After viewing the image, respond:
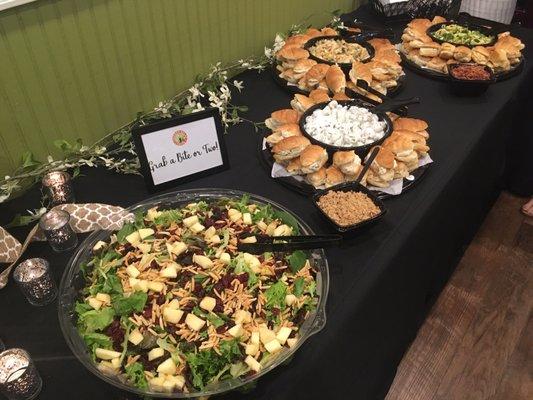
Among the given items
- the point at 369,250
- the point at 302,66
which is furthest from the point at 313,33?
the point at 369,250

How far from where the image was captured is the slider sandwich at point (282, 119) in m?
1.47

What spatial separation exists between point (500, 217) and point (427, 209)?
148 cm

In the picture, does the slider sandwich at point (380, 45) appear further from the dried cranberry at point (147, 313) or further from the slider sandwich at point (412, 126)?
the dried cranberry at point (147, 313)

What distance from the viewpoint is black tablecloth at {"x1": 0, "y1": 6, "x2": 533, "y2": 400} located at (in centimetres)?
94

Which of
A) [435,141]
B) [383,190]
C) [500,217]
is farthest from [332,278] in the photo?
[500,217]

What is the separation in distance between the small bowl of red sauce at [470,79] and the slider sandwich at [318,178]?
850 mm

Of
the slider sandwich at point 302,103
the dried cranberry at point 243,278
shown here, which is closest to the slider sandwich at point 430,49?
the slider sandwich at point 302,103

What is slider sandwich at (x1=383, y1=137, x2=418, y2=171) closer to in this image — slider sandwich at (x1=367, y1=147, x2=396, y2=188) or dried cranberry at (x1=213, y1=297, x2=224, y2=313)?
slider sandwich at (x1=367, y1=147, x2=396, y2=188)

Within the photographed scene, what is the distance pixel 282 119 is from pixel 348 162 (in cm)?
31

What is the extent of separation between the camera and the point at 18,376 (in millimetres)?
805

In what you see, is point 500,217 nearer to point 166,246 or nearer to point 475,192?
point 475,192

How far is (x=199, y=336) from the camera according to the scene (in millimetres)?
862

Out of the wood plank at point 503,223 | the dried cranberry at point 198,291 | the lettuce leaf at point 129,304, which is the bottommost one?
the wood plank at point 503,223

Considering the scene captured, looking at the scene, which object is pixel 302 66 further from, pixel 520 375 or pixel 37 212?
pixel 520 375
